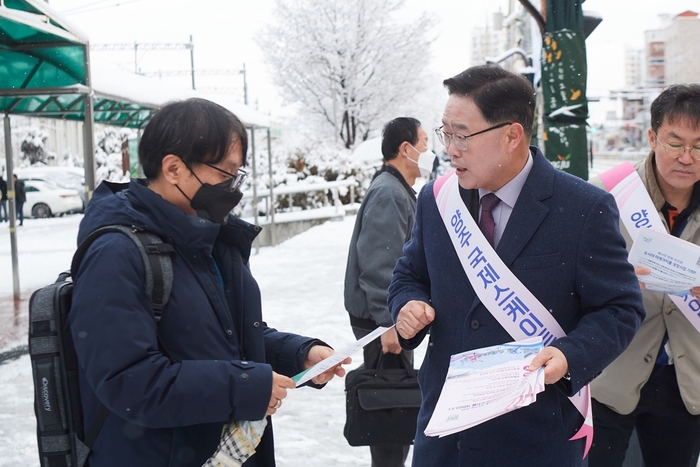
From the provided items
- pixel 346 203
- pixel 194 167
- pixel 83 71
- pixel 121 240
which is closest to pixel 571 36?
pixel 194 167

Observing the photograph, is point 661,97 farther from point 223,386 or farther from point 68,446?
point 68,446

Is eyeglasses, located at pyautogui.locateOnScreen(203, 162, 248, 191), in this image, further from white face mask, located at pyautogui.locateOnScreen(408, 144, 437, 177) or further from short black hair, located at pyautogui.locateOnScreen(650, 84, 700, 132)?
white face mask, located at pyautogui.locateOnScreen(408, 144, 437, 177)

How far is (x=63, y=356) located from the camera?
1892 millimetres

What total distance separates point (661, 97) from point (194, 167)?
5.90 feet

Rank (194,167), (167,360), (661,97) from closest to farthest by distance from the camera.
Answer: (167,360)
(194,167)
(661,97)

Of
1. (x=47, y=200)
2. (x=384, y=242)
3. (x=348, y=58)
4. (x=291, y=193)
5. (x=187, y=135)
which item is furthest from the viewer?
(x=348, y=58)

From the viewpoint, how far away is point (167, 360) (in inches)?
72.1

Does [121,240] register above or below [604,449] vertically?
above

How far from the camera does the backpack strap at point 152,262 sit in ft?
6.15

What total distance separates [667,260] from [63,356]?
1.97 m

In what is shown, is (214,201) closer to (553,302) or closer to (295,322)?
(553,302)

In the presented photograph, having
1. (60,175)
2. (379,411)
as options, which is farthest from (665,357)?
(60,175)

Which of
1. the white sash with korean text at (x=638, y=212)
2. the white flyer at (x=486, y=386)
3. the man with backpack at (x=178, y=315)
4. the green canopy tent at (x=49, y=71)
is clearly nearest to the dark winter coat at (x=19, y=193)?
the green canopy tent at (x=49, y=71)

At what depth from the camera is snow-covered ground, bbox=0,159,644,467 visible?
4648mm
